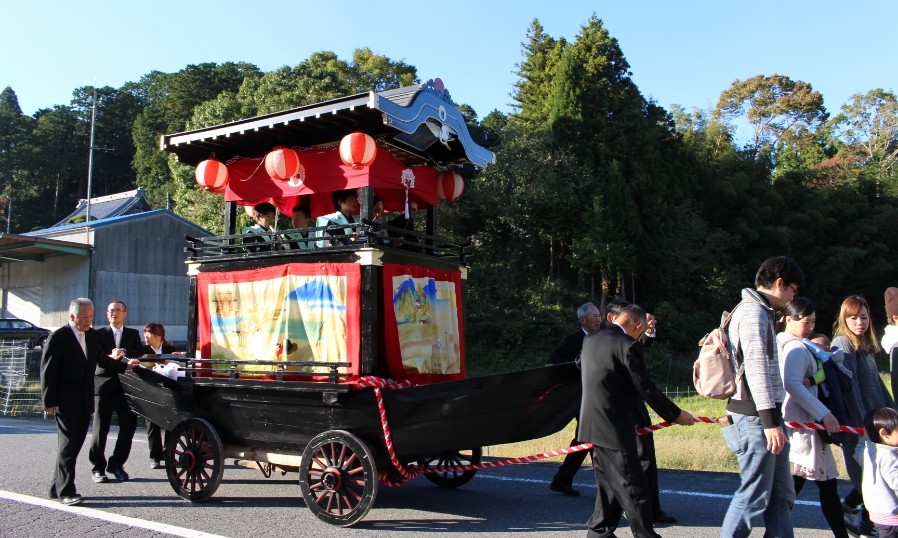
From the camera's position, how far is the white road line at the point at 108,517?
5055 mm

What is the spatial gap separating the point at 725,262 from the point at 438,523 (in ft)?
89.2

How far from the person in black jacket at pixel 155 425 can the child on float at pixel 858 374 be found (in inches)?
278

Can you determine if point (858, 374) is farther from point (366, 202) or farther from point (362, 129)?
point (362, 129)

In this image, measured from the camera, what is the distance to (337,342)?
5906mm

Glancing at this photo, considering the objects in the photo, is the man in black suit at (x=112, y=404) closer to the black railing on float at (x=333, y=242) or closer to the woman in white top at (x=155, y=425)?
the woman in white top at (x=155, y=425)

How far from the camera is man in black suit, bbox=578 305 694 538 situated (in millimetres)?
4199

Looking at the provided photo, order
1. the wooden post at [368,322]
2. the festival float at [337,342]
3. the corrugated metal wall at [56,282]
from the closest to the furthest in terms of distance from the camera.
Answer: the festival float at [337,342] → the wooden post at [368,322] → the corrugated metal wall at [56,282]

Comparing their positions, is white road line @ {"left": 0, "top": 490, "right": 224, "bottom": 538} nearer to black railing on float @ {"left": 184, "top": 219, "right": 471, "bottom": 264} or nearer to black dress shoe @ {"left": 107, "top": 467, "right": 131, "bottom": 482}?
black dress shoe @ {"left": 107, "top": 467, "right": 131, "bottom": 482}

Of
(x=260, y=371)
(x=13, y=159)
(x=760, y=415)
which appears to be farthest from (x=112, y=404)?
(x=13, y=159)

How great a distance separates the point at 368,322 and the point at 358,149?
1613 mm

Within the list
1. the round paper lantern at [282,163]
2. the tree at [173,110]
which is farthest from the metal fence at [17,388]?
the tree at [173,110]

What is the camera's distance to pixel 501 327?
91.8ft

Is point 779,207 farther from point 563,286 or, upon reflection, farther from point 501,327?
point 501,327

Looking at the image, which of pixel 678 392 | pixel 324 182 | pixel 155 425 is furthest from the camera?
pixel 678 392
